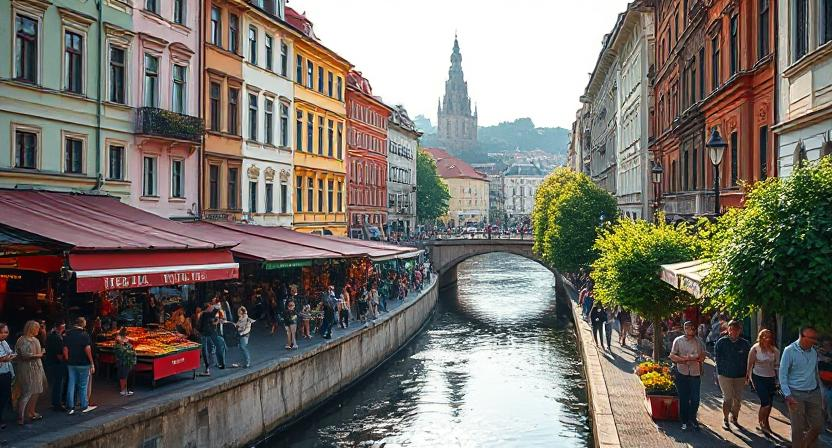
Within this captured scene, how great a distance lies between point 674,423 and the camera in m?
16.0

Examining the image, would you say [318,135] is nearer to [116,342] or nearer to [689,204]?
[689,204]

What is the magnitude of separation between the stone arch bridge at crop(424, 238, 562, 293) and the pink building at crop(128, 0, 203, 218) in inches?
1556

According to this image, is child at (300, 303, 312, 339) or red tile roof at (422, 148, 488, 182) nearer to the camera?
child at (300, 303, 312, 339)

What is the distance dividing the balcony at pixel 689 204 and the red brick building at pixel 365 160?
28223 mm

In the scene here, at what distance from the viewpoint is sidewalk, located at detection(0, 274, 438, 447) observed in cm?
1361

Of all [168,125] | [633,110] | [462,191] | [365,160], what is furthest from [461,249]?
[462,191]

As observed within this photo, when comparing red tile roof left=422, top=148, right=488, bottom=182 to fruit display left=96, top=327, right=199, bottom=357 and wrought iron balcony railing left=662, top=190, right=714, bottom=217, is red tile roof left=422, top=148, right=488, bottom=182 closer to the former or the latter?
wrought iron balcony railing left=662, top=190, right=714, bottom=217

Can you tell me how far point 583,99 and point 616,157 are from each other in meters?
35.1

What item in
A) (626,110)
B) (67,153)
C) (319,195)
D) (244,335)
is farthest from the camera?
(626,110)

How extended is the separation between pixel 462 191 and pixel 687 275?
481 ft

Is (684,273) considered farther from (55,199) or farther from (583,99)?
(583,99)

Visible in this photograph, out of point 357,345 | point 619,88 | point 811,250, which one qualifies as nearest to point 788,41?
point 811,250

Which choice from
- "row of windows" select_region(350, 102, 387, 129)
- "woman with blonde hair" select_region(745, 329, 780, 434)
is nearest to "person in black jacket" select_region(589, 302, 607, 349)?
"woman with blonde hair" select_region(745, 329, 780, 434)

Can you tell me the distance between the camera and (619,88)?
60.8 meters
